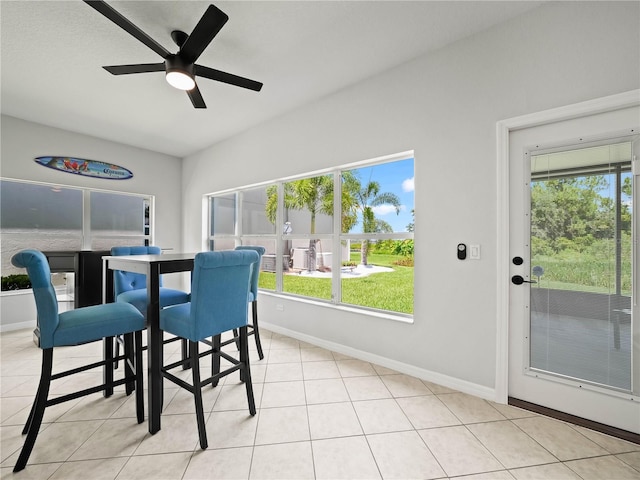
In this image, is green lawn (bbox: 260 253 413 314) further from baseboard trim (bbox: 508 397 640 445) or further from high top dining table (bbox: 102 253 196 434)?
high top dining table (bbox: 102 253 196 434)

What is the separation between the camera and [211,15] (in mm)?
1621

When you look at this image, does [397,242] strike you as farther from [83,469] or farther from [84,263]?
[84,263]

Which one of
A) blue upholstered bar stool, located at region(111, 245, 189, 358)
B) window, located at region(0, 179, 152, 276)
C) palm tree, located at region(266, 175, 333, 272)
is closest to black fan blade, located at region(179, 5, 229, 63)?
palm tree, located at region(266, 175, 333, 272)

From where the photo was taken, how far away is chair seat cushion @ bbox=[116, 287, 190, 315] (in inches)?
92.7

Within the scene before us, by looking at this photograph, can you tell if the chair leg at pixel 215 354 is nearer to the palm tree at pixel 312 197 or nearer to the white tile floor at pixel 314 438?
the white tile floor at pixel 314 438

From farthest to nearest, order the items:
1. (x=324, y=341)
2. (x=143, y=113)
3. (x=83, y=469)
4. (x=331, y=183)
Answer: (x=143, y=113), (x=331, y=183), (x=324, y=341), (x=83, y=469)

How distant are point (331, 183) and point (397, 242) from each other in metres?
1.10

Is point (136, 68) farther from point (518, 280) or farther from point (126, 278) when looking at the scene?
point (518, 280)

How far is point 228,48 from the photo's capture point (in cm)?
234

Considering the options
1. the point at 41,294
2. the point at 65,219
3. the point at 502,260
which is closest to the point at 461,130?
the point at 502,260

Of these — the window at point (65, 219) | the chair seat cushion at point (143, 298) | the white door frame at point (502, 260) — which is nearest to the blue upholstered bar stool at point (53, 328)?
the chair seat cushion at point (143, 298)

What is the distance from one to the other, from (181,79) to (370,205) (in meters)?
2.09

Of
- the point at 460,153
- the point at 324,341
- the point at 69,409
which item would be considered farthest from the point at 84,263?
the point at 460,153

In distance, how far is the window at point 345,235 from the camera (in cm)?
285
